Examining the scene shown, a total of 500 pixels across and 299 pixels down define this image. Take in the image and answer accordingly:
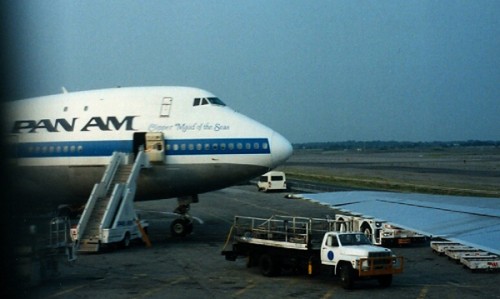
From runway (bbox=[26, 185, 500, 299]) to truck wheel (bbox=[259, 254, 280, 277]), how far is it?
289 mm

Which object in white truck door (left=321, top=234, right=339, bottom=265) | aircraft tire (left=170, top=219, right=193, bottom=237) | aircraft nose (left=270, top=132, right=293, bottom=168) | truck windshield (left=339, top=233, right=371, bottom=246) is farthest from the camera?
aircraft tire (left=170, top=219, right=193, bottom=237)

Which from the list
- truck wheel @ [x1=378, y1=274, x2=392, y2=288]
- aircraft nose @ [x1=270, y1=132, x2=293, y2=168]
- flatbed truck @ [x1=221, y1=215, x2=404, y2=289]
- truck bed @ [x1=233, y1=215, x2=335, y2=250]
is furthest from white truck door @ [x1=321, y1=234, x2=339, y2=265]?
aircraft nose @ [x1=270, y1=132, x2=293, y2=168]

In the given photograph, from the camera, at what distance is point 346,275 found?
73.9ft

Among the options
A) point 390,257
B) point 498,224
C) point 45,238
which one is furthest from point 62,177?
point 498,224

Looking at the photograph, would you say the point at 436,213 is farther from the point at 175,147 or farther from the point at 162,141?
the point at 162,141

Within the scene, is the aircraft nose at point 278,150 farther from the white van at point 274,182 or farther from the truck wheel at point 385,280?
the white van at point 274,182

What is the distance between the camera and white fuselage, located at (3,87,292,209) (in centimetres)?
3422

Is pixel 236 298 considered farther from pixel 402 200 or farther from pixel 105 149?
pixel 105 149

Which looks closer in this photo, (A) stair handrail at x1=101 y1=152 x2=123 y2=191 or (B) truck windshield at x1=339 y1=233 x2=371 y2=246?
(B) truck windshield at x1=339 y1=233 x2=371 y2=246

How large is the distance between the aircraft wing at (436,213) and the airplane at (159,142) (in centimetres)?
924

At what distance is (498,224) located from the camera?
534 inches

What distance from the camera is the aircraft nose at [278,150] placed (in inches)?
1344

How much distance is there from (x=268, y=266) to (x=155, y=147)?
1211cm

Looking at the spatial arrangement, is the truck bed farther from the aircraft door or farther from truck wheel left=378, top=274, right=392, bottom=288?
the aircraft door
